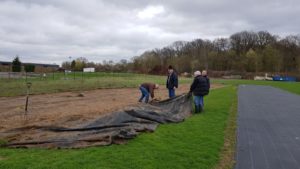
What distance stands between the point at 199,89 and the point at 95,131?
5558 mm

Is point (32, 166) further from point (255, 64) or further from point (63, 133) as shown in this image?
point (255, 64)

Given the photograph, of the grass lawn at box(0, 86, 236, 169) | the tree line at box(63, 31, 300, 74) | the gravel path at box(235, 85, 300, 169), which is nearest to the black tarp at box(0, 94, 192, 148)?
the grass lawn at box(0, 86, 236, 169)

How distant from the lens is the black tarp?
20.4 feet

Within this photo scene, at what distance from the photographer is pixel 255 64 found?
80312 millimetres

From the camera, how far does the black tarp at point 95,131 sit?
6211 millimetres

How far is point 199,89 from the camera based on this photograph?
37.7 ft

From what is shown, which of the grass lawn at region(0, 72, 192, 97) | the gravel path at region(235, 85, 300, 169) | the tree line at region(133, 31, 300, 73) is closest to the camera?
the gravel path at region(235, 85, 300, 169)

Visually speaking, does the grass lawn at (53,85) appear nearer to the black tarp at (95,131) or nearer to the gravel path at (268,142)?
the black tarp at (95,131)

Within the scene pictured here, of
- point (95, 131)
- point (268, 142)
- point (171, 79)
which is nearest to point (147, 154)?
point (95, 131)

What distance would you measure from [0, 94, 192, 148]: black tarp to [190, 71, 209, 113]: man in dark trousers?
225cm

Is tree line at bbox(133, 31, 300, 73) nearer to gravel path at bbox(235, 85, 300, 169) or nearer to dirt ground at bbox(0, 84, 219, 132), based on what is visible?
dirt ground at bbox(0, 84, 219, 132)

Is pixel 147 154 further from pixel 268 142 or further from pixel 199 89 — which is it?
pixel 199 89

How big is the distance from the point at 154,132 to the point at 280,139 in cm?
314

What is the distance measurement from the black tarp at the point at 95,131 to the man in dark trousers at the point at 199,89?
7.38ft
